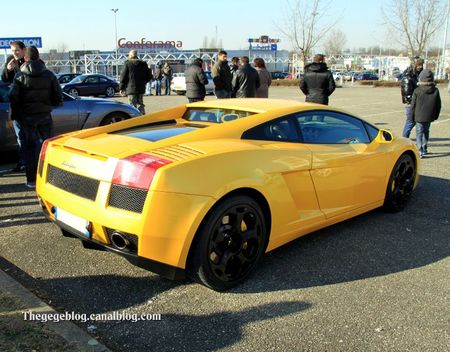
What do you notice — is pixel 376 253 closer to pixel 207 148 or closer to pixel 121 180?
pixel 207 148

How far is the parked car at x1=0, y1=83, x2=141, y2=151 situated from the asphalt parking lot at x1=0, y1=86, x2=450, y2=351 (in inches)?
114

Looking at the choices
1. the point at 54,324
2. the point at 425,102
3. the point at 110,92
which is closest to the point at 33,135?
the point at 54,324

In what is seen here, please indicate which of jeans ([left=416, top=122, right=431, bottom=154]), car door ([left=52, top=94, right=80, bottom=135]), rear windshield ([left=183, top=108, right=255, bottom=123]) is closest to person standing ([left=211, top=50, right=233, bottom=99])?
car door ([left=52, top=94, right=80, bottom=135])

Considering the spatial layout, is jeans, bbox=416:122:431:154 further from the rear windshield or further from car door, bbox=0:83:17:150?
car door, bbox=0:83:17:150

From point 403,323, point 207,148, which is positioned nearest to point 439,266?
point 403,323

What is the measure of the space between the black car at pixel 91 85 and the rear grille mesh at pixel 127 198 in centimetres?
2391

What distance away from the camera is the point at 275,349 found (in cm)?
272

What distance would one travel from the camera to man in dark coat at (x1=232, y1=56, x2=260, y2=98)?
Result: 9.74 metres

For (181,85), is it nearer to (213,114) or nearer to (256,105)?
(213,114)

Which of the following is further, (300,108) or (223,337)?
(300,108)

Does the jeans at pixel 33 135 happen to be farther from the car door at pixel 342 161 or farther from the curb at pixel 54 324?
the car door at pixel 342 161

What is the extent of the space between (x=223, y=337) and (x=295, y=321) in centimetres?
50

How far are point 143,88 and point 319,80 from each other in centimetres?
361

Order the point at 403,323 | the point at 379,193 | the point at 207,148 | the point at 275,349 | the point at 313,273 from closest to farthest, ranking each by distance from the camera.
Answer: the point at 275,349 < the point at 403,323 < the point at 207,148 < the point at 313,273 < the point at 379,193
